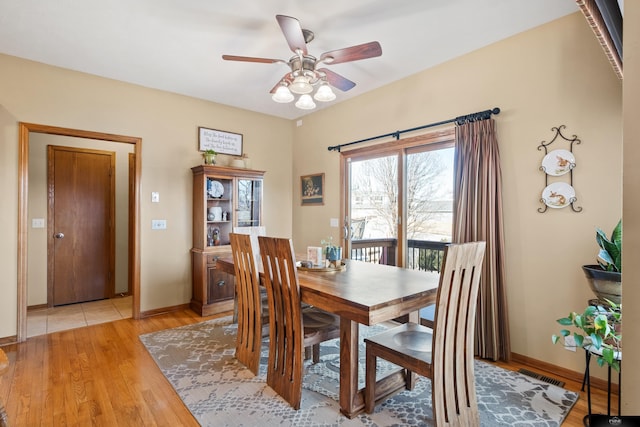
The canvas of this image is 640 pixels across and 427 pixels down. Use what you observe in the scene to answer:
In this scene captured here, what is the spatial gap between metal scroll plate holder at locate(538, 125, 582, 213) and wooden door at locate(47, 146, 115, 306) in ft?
17.1

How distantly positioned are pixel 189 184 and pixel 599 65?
13.5ft

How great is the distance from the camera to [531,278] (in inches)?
102

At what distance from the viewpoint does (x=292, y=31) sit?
6.62ft

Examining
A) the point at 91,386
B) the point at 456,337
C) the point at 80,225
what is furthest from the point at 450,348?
the point at 80,225

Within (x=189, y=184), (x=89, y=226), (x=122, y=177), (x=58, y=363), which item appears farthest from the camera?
(x=122, y=177)

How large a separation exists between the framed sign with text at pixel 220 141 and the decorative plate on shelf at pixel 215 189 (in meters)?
0.49

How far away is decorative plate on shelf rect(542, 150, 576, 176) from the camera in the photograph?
2379 millimetres

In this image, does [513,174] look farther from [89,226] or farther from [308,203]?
[89,226]

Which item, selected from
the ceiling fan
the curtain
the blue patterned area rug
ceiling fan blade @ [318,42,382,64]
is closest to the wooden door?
the blue patterned area rug

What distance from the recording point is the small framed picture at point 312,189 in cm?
461

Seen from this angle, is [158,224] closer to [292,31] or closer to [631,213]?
[292,31]

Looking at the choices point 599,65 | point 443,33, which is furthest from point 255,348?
point 599,65

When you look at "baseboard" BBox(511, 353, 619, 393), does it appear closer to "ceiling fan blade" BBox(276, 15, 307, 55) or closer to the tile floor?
"ceiling fan blade" BBox(276, 15, 307, 55)

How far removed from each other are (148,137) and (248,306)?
251 cm
